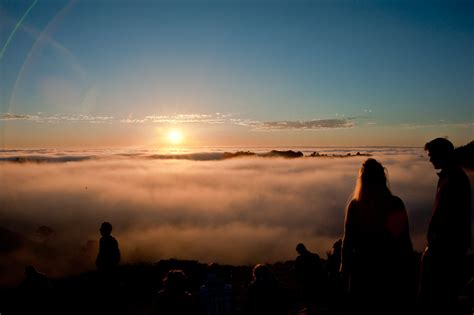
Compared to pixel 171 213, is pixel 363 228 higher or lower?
higher

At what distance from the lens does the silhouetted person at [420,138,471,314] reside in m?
3.62

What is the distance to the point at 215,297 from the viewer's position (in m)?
5.44

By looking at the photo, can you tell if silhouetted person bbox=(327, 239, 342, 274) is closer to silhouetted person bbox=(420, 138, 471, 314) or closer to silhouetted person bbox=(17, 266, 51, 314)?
silhouetted person bbox=(420, 138, 471, 314)

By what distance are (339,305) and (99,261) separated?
4.99 metres

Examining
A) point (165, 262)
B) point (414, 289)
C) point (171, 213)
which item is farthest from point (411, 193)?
point (414, 289)

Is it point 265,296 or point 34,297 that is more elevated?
point 265,296

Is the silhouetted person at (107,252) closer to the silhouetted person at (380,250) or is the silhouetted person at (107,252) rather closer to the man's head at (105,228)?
the man's head at (105,228)

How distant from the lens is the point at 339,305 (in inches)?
320

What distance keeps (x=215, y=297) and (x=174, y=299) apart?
0.71 meters

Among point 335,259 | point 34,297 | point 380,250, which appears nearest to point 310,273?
point 335,259

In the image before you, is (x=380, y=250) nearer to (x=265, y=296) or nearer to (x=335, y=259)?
(x=265, y=296)

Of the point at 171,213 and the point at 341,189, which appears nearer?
the point at 171,213

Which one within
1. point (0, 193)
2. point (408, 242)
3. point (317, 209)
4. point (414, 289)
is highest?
point (408, 242)

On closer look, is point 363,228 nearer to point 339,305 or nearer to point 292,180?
point 339,305
